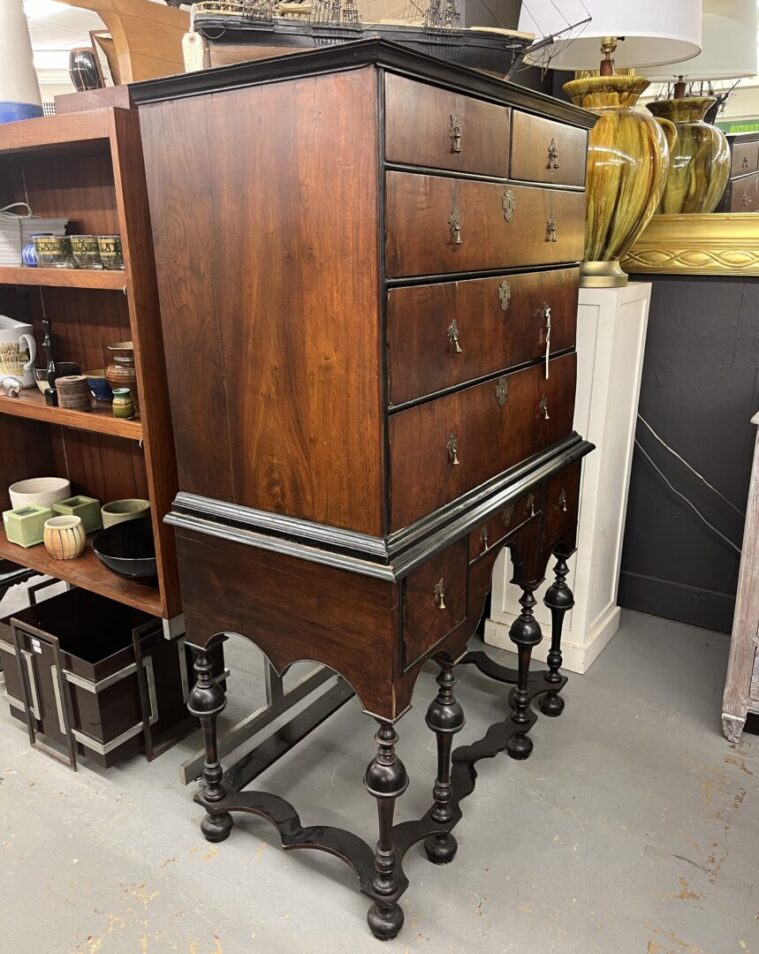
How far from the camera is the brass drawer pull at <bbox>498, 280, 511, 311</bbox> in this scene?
5.11 ft

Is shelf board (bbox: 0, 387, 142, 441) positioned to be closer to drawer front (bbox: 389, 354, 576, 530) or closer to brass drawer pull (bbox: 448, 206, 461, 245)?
drawer front (bbox: 389, 354, 576, 530)

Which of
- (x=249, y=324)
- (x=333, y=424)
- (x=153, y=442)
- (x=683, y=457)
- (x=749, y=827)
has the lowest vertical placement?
(x=749, y=827)

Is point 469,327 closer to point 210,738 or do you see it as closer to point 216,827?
point 210,738

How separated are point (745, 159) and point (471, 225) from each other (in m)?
1.75

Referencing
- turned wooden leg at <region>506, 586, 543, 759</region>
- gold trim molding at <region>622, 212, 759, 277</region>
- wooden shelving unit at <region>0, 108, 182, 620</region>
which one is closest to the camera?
wooden shelving unit at <region>0, 108, 182, 620</region>

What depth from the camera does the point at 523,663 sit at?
2086 mm

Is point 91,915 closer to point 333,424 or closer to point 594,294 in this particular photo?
point 333,424

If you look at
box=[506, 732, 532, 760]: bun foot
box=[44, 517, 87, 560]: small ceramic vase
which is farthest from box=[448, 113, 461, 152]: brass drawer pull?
box=[506, 732, 532, 760]: bun foot

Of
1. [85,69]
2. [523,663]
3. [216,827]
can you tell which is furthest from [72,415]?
[523,663]

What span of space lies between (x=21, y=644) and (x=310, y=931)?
1.04 m

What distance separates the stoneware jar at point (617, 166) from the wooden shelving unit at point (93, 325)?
1.22m

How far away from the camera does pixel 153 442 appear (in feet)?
5.50

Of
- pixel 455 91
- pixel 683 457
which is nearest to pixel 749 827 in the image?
pixel 683 457

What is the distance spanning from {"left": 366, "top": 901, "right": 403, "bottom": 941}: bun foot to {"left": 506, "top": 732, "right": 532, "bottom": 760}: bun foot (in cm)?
62
